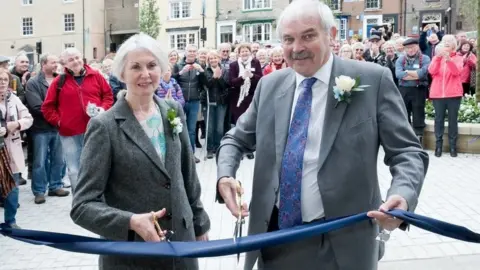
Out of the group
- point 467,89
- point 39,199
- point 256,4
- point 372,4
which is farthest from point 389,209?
point 256,4

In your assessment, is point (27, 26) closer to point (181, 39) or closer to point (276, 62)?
point (181, 39)

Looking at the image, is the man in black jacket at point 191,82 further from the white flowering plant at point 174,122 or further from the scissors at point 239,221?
the scissors at point 239,221

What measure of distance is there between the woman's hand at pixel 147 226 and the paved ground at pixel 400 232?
274cm

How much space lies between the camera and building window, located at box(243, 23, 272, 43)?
44.2 meters

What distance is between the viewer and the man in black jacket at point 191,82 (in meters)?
10.5

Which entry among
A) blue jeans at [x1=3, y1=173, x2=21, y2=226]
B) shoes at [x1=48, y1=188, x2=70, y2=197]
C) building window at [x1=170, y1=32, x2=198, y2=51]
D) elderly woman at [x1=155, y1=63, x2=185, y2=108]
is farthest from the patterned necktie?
building window at [x1=170, y1=32, x2=198, y2=51]

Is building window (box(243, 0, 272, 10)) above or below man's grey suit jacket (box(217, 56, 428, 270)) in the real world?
above

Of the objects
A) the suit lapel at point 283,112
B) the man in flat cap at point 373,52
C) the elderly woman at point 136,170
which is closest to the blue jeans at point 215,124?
the man in flat cap at point 373,52

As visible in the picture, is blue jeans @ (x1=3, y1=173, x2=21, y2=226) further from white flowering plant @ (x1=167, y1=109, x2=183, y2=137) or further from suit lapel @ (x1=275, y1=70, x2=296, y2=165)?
suit lapel @ (x1=275, y1=70, x2=296, y2=165)

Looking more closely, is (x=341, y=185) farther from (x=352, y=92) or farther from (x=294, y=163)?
(x=352, y=92)

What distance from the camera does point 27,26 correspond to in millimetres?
50906

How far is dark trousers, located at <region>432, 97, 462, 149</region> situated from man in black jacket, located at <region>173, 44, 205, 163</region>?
14.4 ft

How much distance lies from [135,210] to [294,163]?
2.90ft

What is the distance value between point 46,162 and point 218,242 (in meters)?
6.51
